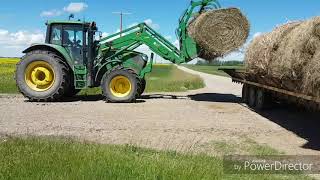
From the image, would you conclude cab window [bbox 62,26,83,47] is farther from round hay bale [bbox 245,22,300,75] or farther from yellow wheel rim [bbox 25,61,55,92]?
round hay bale [bbox 245,22,300,75]

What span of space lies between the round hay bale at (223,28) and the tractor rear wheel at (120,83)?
93.9 inches

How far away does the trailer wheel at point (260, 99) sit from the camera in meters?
13.9

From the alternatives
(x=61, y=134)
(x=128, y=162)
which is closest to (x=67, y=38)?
(x=61, y=134)

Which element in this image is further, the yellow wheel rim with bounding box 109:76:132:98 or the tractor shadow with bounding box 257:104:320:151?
the yellow wheel rim with bounding box 109:76:132:98

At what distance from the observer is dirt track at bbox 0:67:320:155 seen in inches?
364

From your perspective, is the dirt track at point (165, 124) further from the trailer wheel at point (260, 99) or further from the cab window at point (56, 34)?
the cab window at point (56, 34)

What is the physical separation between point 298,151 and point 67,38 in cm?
938

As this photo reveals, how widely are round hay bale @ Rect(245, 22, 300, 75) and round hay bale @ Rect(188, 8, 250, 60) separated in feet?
7.06

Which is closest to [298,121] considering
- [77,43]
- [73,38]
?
[77,43]

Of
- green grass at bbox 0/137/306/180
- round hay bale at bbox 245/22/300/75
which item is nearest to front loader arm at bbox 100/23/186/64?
round hay bale at bbox 245/22/300/75

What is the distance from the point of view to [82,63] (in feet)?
51.5

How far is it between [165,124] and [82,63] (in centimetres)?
552

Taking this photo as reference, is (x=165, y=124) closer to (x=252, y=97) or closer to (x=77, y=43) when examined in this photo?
(x=252, y=97)

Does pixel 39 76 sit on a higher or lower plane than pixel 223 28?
lower
